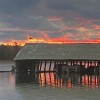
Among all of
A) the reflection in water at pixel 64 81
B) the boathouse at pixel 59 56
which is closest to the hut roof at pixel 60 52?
the boathouse at pixel 59 56

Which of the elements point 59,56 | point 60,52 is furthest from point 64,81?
point 60,52

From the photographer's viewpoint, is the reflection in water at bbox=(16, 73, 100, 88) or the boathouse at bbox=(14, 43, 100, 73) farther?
the boathouse at bbox=(14, 43, 100, 73)

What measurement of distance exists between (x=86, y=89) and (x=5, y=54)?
7943cm

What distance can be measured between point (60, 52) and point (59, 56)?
1156 millimetres

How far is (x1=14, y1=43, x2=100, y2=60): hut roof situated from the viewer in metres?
44.9

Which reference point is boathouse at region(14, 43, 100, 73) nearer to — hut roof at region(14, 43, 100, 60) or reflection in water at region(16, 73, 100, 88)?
hut roof at region(14, 43, 100, 60)

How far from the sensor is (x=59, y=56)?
45906mm

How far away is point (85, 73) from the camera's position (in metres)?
45.3

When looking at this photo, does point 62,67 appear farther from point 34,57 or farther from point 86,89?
point 86,89

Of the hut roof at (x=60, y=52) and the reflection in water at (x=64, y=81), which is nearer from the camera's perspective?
the reflection in water at (x=64, y=81)

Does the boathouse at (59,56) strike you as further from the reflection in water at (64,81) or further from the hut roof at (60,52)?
the reflection in water at (64,81)

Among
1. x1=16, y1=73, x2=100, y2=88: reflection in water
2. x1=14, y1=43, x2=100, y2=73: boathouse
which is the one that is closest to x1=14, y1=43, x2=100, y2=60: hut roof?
x1=14, y1=43, x2=100, y2=73: boathouse

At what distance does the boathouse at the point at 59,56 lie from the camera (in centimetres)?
4497

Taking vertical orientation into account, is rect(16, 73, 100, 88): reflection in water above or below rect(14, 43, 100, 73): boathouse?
below
